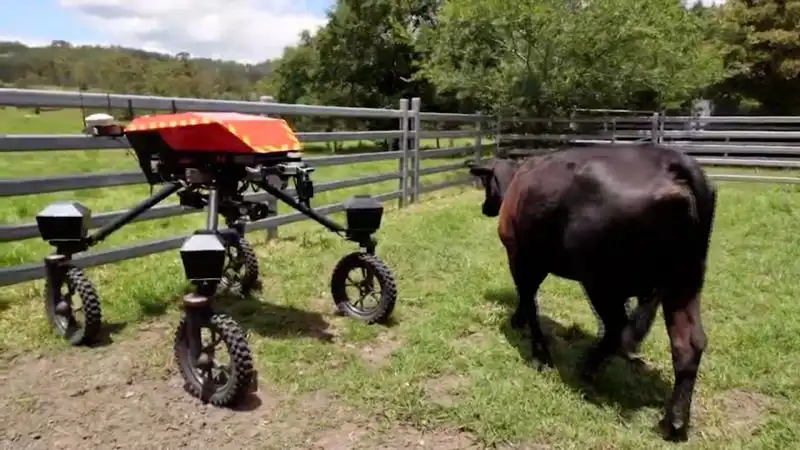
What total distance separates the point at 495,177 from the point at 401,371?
178 centimetres

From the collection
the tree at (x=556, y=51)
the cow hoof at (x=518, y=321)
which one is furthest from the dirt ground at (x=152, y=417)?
the tree at (x=556, y=51)

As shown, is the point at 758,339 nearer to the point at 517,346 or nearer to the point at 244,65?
the point at 517,346


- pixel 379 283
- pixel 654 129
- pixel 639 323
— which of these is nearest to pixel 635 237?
pixel 639 323

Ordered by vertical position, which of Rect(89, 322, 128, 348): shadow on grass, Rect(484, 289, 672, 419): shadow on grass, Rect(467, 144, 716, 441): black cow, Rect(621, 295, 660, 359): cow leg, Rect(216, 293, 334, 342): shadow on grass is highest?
Rect(467, 144, 716, 441): black cow

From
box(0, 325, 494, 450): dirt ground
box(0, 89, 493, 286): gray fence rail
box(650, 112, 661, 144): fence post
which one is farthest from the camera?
box(650, 112, 661, 144): fence post

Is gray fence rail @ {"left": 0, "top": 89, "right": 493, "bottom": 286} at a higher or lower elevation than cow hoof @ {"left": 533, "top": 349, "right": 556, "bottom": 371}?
higher

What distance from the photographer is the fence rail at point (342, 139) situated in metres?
4.27

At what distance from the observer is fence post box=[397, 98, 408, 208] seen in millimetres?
9062

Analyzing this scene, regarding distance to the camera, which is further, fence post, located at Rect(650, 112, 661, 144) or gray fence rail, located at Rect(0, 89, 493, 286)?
fence post, located at Rect(650, 112, 661, 144)

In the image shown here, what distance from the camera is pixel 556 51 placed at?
12508 mm

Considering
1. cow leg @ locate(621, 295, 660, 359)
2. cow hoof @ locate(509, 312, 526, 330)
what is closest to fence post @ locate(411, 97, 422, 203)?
cow hoof @ locate(509, 312, 526, 330)

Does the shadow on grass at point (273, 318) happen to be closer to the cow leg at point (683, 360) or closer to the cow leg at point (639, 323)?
the cow leg at point (639, 323)

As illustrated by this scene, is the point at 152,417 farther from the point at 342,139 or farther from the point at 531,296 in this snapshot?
the point at 342,139

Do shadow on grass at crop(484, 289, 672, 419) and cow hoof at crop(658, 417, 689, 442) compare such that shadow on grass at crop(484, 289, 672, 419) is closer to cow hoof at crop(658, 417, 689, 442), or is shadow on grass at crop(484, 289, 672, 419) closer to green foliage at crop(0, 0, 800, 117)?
cow hoof at crop(658, 417, 689, 442)
